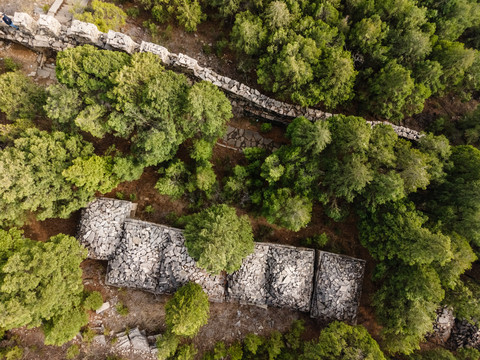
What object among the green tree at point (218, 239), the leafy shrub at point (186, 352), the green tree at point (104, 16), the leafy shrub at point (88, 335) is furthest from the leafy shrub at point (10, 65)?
the leafy shrub at point (186, 352)

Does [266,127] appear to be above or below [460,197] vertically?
above

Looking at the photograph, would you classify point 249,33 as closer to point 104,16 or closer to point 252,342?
point 104,16

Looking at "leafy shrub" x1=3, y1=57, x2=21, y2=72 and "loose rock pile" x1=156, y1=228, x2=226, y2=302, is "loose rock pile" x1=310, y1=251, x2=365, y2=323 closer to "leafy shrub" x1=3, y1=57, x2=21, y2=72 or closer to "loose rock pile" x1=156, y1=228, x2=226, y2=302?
"loose rock pile" x1=156, y1=228, x2=226, y2=302

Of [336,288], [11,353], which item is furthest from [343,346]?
[11,353]

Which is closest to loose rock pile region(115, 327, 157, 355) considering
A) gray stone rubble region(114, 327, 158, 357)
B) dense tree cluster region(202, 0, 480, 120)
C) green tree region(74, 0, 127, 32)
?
gray stone rubble region(114, 327, 158, 357)

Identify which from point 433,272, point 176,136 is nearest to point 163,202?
point 176,136
